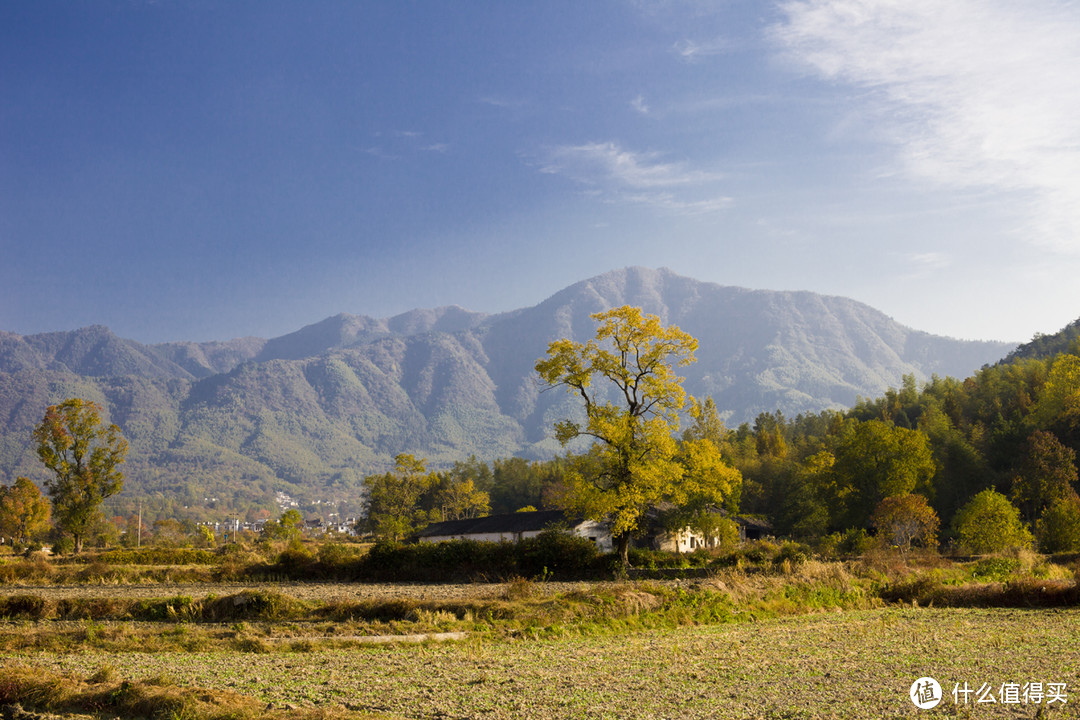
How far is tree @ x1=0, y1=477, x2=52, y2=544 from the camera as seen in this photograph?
69.3 metres

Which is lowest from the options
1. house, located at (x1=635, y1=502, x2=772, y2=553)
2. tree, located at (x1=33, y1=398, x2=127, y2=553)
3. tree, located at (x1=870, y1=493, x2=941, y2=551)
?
house, located at (x1=635, y1=502, x2=772, y2=553)

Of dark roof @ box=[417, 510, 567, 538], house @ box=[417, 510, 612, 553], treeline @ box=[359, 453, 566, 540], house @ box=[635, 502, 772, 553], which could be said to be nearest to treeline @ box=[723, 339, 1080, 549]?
house @ box=[635, 502, 772, 553]

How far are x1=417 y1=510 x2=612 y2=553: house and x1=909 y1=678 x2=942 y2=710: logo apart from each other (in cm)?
4376

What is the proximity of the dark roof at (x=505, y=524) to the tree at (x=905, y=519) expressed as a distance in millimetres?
22653

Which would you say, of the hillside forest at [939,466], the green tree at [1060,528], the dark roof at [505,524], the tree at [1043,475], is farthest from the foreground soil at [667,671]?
the tree at [1043,475]

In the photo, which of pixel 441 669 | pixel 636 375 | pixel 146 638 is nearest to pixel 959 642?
pixel 441 669

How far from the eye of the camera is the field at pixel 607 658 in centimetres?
959

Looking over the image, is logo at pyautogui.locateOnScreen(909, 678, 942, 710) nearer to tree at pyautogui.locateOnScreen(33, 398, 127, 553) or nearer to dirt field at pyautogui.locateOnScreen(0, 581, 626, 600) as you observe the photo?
dirt field at pyautogui.locateOnScreen(0, 581, 626, 600)

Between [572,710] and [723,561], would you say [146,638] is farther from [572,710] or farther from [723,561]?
[723,561]

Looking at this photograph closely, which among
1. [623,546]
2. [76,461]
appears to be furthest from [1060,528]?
[76,461]

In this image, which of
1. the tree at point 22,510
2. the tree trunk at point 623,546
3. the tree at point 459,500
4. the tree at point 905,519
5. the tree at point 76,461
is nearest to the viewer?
the tree trunk at point 623,546

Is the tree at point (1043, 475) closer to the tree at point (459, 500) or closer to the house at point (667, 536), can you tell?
the house at point (667, 536)

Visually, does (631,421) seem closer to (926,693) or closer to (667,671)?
(667,671)

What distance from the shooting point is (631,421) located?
35.5 metres
